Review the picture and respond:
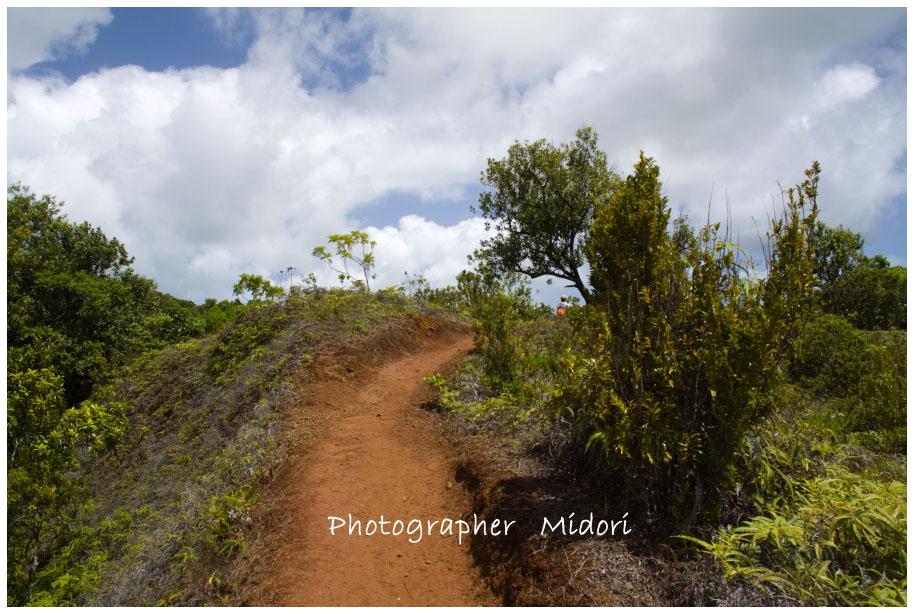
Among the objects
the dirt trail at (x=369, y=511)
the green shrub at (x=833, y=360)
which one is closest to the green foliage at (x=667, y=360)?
the dirt trail at (x=369, y=511)

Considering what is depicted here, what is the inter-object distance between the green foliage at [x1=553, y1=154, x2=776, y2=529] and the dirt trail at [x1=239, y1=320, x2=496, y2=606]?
5.80 ft

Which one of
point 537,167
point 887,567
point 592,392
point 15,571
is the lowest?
point 15,571

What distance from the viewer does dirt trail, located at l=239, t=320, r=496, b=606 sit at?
4.29m

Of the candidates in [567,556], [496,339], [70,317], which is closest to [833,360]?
[496,339]

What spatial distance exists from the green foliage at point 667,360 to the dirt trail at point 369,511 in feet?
5.80

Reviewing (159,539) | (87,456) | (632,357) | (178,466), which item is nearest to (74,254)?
(87,456)

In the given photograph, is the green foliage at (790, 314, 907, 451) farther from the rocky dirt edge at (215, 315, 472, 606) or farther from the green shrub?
the rocky dirt edge at (215, 315, 472, 606)

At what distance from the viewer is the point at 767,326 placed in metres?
3.39

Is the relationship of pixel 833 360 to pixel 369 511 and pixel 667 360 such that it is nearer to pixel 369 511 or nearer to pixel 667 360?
pixel 667 360

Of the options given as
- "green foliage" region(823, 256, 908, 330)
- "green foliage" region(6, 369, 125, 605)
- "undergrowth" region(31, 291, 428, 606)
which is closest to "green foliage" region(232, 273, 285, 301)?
"undergrowth" region(31, 291, 428, 606)

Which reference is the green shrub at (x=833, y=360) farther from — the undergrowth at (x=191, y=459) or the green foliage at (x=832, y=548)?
the undergrowth at (x=191, y=459)

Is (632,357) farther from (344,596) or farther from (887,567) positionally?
(344,596)

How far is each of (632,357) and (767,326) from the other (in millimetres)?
953

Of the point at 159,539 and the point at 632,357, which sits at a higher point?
the point at 632,357
